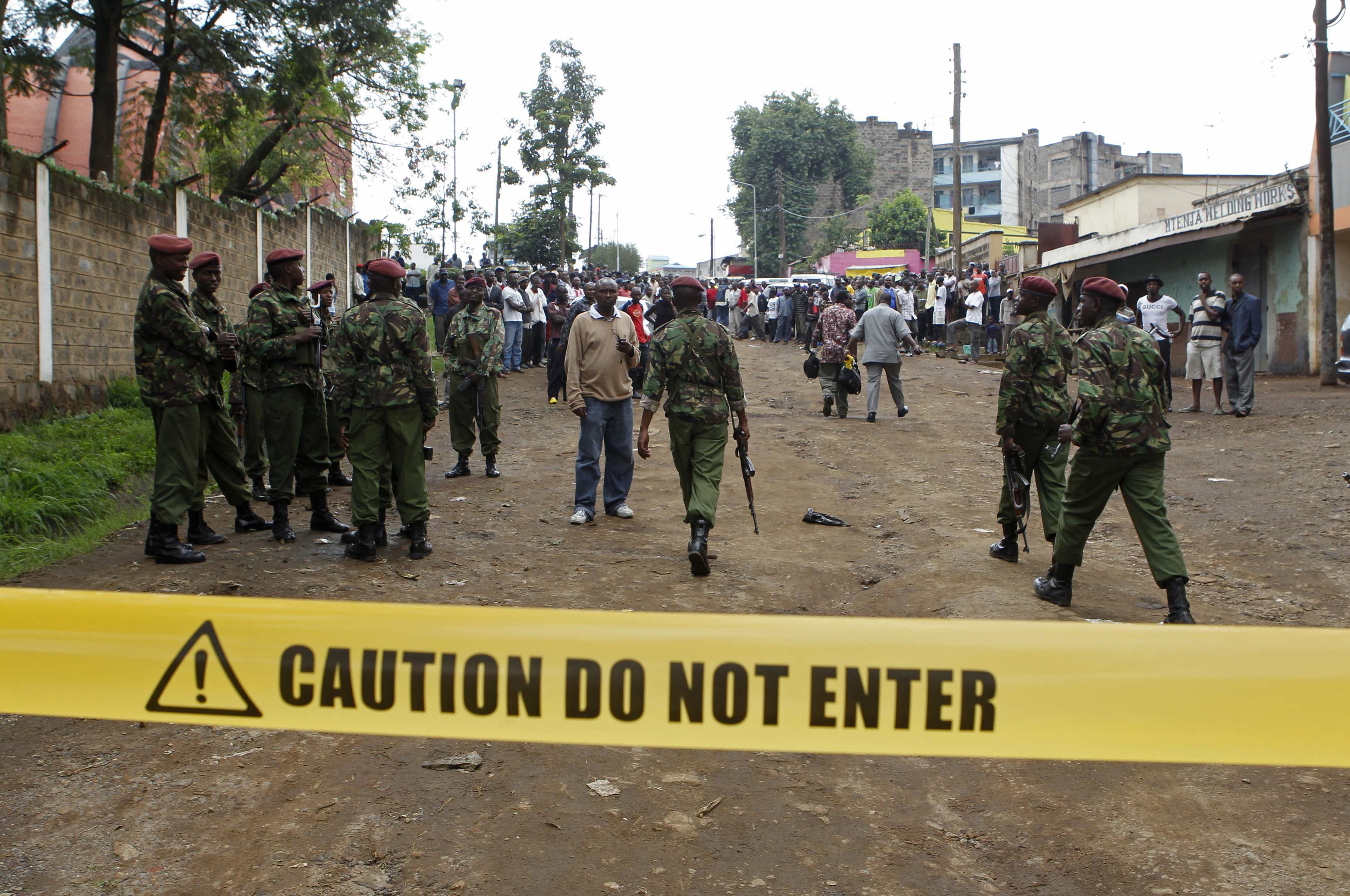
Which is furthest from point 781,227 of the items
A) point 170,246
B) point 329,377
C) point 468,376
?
point 170,246

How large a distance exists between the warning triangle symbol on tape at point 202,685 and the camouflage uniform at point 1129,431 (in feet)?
13.6

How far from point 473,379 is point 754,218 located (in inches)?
2205

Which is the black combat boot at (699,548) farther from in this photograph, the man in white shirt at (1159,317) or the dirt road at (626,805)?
the man in white shirt at (1159,317)

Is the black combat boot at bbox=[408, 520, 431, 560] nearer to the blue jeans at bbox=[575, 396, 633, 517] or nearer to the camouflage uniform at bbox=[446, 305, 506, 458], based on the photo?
the blue jeans at bbox=[575, 396, 633, 517]

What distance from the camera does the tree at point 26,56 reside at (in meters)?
15.8

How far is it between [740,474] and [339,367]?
4928mm

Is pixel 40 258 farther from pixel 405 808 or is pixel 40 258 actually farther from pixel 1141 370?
pixel 1141 370

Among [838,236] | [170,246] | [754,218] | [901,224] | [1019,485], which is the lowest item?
[1019,485]

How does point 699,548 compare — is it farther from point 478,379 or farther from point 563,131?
point 563,131

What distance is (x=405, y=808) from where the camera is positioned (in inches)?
143

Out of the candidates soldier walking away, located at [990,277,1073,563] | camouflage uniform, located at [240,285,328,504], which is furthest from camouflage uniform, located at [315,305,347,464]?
soldier walking away, located at [990,277,1073,563]

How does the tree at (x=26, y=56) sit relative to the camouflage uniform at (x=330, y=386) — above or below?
above

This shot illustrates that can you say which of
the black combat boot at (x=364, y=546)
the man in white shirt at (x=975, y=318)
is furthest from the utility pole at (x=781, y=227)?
the black combat boot at (x=364, y=546)

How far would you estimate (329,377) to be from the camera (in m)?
9.09
